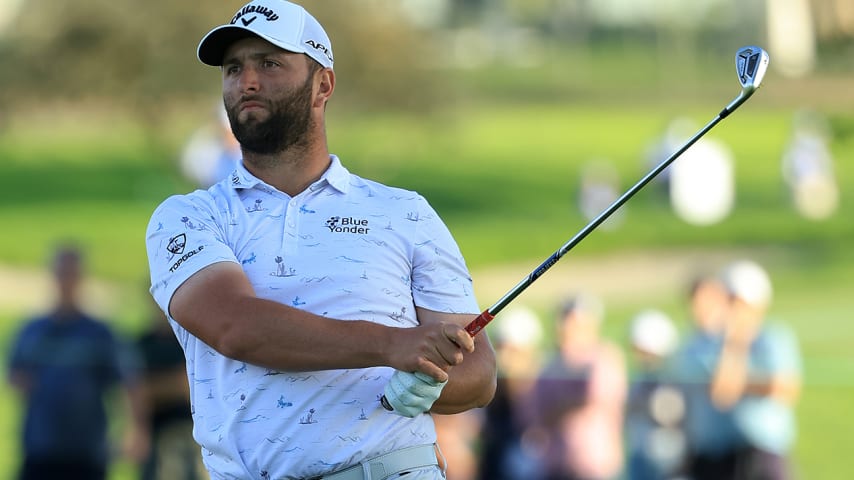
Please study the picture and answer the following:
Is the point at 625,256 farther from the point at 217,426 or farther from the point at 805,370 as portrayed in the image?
the point at 217,426

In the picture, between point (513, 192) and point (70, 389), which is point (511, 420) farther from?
point (513, 192)

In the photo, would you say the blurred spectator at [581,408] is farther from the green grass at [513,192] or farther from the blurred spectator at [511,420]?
the green grass at [513,192]

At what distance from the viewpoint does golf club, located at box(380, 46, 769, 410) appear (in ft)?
9.33

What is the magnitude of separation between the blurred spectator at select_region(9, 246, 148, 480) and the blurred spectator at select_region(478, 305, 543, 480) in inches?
64.2

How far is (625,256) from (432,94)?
3.14m

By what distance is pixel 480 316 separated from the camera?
2.87 m

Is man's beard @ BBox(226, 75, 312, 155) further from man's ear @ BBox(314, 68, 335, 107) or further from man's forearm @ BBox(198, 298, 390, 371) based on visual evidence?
man's forearm @ BBox(198, 298, 390, 371)

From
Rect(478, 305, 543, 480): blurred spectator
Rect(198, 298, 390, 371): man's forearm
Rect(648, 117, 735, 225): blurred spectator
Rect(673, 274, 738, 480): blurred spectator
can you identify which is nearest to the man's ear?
Rect(198, 298, 390, 371): man's forearm

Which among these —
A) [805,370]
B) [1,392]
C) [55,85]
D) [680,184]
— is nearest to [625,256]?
[680,184]

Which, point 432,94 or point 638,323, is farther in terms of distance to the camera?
point 432,94

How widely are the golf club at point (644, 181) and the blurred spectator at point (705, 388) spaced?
4089mm

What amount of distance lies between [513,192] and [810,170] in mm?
4761

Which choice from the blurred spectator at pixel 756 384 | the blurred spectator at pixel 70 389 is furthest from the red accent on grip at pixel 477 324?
the blurred spectator at pixel 70 389

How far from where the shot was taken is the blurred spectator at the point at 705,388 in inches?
275
